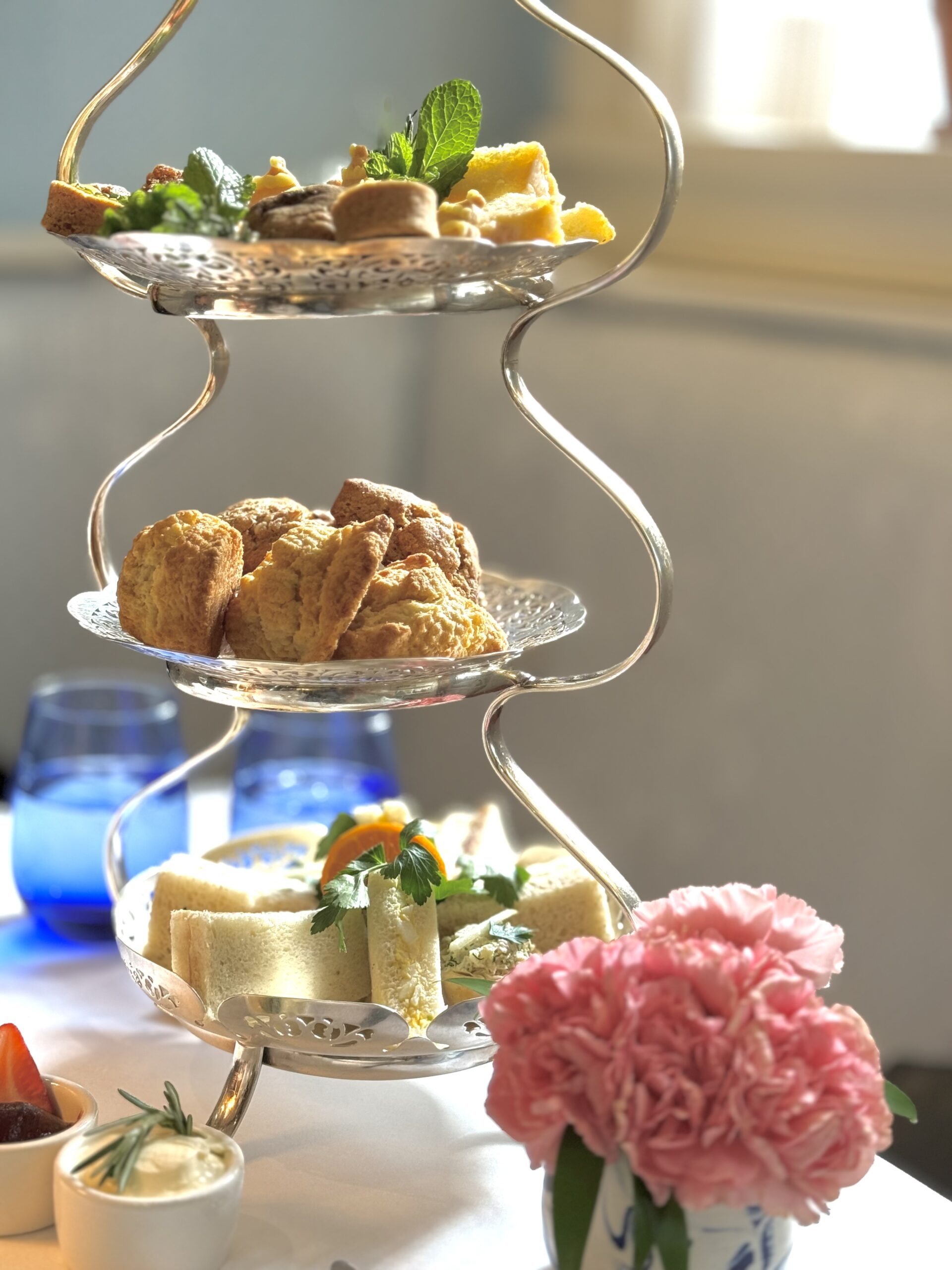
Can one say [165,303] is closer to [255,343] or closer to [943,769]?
[943,769]

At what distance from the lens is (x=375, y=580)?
731 millimetres

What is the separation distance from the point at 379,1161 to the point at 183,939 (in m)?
0.16

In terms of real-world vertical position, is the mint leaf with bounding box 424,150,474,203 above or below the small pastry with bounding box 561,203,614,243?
above

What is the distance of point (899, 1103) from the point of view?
634 mm

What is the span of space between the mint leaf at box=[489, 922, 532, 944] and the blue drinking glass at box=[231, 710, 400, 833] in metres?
0.31

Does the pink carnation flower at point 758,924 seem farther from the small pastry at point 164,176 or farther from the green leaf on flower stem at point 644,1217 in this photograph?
the small pastry at point 164,176

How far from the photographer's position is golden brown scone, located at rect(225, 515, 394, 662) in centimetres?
70

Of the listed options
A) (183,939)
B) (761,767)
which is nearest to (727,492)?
(761,767)

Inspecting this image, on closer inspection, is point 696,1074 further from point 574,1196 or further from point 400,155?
point 400,155

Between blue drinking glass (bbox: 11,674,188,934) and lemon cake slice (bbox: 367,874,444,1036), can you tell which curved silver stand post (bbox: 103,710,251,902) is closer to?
blue drinking glass (bbox: 11,674,188,934)

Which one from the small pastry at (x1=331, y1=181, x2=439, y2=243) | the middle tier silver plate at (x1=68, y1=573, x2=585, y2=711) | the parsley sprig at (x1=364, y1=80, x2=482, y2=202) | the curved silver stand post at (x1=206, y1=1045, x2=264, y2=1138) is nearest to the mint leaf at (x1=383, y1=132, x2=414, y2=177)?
the parsley sprig at (x1=364, y1=80, x2=482, y2=202)

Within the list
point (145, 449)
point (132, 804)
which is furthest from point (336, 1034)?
point (145, 449)

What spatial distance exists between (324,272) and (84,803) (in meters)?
0.54

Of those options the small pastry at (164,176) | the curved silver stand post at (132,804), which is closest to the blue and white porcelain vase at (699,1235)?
the curved silver stand post at (132,804)
